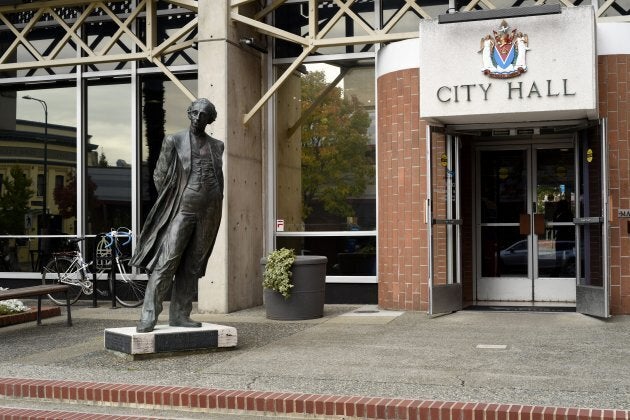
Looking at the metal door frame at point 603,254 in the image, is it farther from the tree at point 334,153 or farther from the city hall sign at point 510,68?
the tree at point 334,153

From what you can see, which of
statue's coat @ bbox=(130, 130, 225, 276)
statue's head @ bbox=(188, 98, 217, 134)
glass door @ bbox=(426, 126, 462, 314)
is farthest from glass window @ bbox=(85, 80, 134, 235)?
statue's head @ bbox=(188, 98, 217, 134)

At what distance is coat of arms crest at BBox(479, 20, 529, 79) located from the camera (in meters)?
11.1

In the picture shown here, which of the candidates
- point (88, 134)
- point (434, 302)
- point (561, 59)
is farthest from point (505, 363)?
point (88, 134)

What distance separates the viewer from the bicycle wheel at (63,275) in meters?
14.6

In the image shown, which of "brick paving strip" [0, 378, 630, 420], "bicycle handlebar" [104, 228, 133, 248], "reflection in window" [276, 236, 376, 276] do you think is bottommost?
"brick paving strip" [0, 378, 630, 420]

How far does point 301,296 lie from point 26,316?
386cm

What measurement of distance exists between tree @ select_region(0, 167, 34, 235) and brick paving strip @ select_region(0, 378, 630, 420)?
8.46 meters

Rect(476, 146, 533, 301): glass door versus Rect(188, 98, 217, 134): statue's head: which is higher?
Rect(188, 98, 217, 134): statue's head

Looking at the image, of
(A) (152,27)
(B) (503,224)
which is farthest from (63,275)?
(B) (503,224)

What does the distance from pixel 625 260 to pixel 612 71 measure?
2.48 m

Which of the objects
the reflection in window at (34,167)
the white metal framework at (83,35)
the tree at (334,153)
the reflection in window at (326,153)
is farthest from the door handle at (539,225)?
the reflection in window at (34,167)

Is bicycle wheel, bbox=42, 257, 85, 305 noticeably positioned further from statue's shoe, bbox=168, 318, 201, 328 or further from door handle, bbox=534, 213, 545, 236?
door handle, bbox=534, 213, 545, 236

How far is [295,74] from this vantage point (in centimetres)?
1432

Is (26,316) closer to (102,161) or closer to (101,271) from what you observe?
(101,271)
